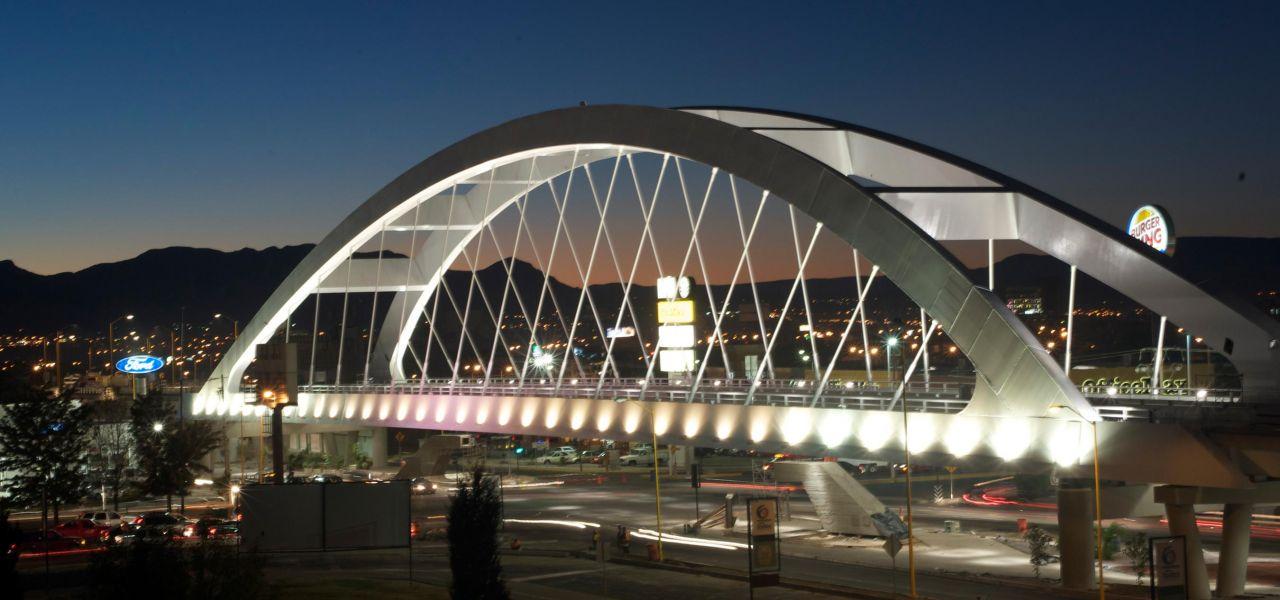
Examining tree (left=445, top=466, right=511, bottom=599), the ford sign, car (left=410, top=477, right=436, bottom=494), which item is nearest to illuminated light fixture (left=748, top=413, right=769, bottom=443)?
tree (left=445, top=466, right=511, bottom=599)

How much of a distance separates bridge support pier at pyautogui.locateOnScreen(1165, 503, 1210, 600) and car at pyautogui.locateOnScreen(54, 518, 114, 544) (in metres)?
38.3

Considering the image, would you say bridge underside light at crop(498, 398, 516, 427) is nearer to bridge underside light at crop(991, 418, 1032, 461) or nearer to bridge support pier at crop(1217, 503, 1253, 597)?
bridge underside light at crop(991, 418, 1032, 461)

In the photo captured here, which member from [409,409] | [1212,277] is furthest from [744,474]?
[1212,277]

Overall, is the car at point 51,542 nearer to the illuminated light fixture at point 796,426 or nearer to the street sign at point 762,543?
the illuminated light fixture at point 796,426

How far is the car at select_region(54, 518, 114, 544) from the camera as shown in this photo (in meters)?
52.9

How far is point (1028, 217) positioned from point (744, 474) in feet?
175

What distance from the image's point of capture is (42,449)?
204ft

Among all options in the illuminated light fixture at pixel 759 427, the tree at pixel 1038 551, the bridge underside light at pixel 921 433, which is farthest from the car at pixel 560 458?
the bridge underside light at pixel 921 433

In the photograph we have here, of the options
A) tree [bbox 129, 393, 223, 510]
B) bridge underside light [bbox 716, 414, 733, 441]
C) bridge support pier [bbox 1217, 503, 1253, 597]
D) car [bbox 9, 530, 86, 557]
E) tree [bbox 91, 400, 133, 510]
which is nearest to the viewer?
bridge support pier [bbox 1217, 503, 1253, 597]

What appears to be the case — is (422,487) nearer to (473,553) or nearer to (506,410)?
(506,410)

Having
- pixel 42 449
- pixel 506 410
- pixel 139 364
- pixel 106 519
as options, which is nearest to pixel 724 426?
pixel 506 410

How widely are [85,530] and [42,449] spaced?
10.5 metres

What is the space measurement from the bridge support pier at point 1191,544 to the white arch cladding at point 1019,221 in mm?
3240

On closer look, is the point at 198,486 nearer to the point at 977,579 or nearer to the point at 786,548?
the point at 786,548
